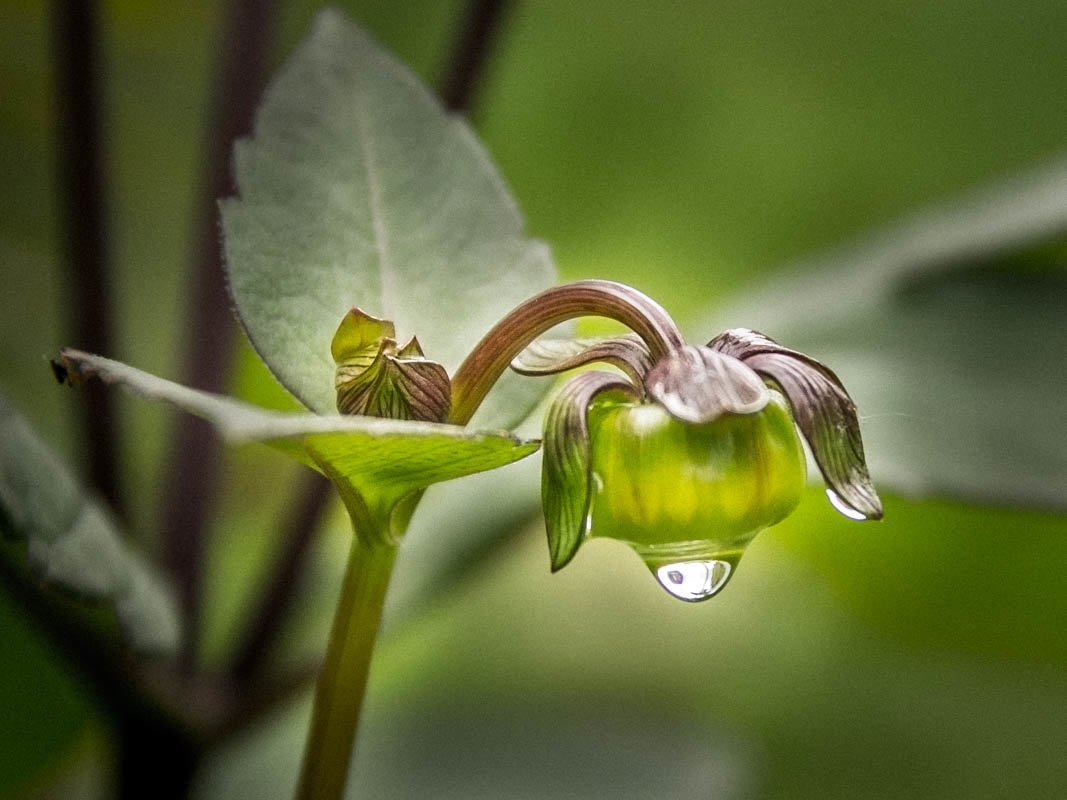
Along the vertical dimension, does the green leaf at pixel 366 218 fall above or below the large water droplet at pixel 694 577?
above

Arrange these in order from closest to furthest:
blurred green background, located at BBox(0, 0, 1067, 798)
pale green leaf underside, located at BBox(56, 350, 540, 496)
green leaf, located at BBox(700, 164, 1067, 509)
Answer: pale green leaf underside, located at BBox(56, 350, 540, 496) → green leaf, located at BBox(700, 164, 1067, 509) → blurred green background, located at BBox(0, 0, 1067, 798)

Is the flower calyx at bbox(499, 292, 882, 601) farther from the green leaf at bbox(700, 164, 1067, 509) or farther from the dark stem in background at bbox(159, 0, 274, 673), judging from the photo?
the dark stem in background at bbox(159, 0, 274, 673)

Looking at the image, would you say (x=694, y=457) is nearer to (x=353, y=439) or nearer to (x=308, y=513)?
(x=353, y=439)

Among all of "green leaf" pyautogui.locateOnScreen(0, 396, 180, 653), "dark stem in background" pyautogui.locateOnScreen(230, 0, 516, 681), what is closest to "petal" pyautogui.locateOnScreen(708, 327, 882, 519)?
"green leaf" pyautogui.locateOnScreen(0, 396, 180, 653)

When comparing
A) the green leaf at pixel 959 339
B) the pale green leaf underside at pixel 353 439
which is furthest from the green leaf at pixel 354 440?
the green leaf at pixel 959 339

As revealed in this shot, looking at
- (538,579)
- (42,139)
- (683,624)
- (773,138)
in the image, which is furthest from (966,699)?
(42,139)

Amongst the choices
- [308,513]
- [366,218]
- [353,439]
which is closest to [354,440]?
[353,439]

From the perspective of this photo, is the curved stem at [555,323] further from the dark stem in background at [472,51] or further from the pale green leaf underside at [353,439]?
the dark stem in background at [472,51]

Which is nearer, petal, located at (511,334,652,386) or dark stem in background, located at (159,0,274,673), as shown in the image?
petal, located at (511,334,652,386)
